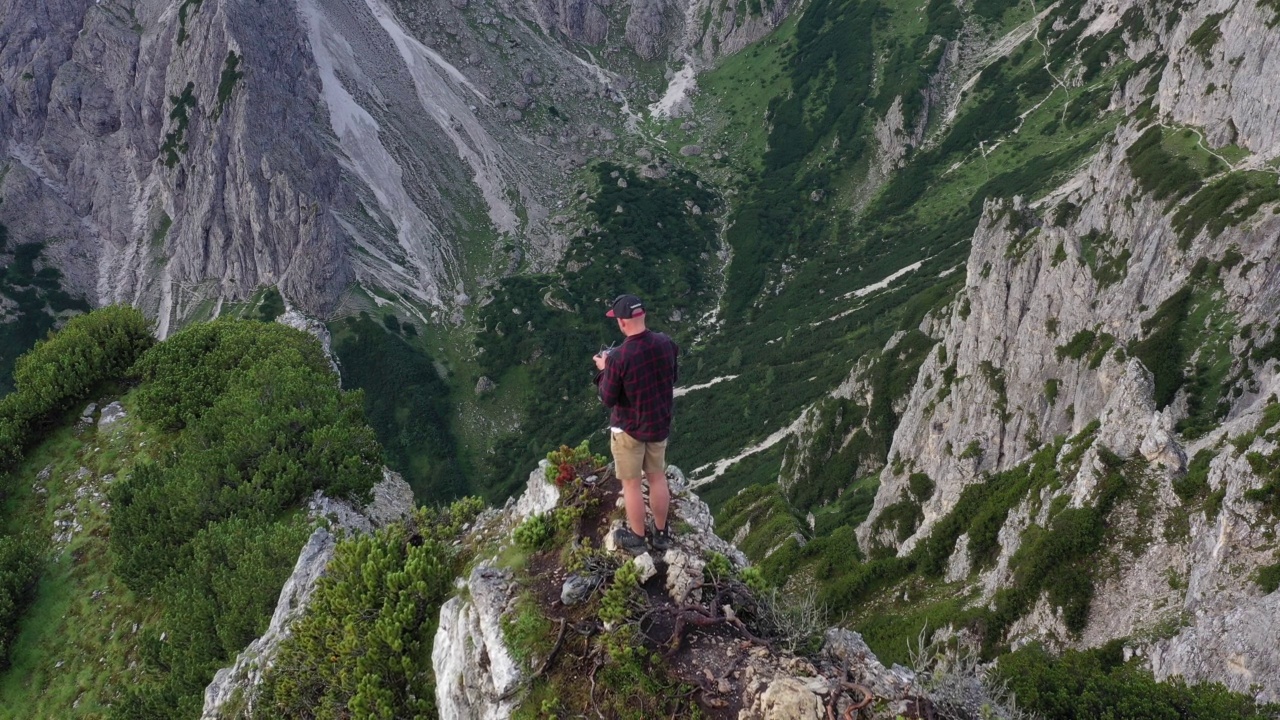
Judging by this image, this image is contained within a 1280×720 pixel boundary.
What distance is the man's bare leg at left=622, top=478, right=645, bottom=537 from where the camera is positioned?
1111 centimetres

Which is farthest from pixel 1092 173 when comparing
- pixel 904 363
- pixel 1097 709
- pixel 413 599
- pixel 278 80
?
pixel 278 80

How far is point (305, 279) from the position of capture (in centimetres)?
13512

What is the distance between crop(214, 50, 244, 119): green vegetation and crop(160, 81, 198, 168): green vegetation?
8272mm

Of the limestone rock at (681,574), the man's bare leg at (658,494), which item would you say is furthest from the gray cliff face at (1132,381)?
the man's bare leg at (658,494)

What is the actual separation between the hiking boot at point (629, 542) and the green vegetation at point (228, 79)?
16304 centimetres

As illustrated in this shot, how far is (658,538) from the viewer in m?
11.8

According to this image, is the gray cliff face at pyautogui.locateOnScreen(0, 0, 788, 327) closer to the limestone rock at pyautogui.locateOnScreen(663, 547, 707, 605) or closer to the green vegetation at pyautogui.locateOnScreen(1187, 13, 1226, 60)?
the green vegetation at pyautogui.locateOnScreen(1187, 13, 1226, 60)

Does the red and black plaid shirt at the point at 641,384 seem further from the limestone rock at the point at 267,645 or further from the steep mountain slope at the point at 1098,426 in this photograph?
the steep mountain slope at the point at 1098,426

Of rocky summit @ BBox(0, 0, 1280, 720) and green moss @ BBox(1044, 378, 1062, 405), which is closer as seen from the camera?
rocky summit @ BBox(0, 0, 1280, 720)

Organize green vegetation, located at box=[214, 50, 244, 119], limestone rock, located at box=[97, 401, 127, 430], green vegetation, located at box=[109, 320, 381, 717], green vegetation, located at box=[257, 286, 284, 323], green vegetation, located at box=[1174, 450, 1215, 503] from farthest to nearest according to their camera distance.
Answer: green vegetation, located at box=[214, 50, 244, 119] < green vegetation, located at box=[257, 286, 284, 323] < limestone rock, located at box=[97, 401, 127, 430] < green vegetation, located at box=[1174, 450, 1215, 503] < green vegetation, located at box=[109, 320, 381, 717]

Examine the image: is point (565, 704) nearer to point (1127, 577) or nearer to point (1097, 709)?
point (1097, 709)

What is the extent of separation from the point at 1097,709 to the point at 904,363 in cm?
9490

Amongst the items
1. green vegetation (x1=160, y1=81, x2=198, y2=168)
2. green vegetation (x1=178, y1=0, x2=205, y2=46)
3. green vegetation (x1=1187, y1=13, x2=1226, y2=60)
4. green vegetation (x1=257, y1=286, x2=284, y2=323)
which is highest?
green vegetation (x1=178, y1=0, x2=205, y2=46)

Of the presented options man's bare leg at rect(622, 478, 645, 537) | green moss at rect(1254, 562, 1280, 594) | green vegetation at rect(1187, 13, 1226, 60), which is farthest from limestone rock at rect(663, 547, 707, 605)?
green vegetation at rect(1187, 13, 1226, 60)
